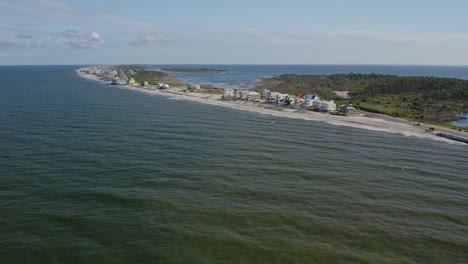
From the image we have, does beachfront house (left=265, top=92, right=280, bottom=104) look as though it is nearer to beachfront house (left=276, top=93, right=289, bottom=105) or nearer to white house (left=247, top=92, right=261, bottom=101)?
beachfront house (left=276, top=93, right=289, bottom=105)

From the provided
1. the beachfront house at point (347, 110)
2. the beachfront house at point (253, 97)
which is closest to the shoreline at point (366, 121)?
the beachfront house at point (347, 110)

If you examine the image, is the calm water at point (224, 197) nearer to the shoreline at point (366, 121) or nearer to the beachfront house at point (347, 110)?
the shoreline at point (366, 121)

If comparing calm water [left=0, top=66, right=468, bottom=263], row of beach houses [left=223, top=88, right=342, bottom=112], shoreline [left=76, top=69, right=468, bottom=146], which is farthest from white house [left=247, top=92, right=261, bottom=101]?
calm water [left=0, top=66, right=468, bottom=263]

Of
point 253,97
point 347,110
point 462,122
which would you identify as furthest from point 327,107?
point 462,122

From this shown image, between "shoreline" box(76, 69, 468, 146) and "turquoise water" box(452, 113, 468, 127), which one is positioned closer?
"shoreline" box(76, 69, 468, 146)

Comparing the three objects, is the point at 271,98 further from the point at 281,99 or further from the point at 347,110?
the point at 347,110

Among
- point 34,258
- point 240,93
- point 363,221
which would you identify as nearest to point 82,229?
point 34,258
